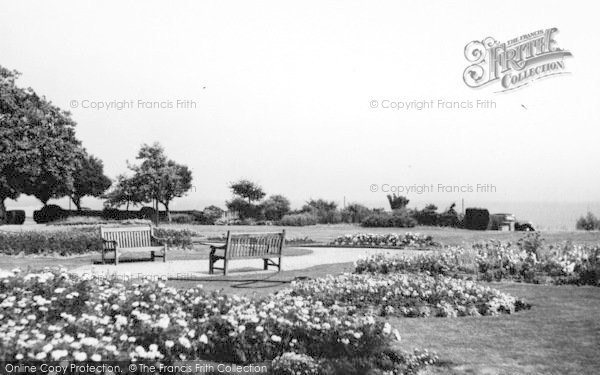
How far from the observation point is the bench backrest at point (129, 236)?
44.3 feet

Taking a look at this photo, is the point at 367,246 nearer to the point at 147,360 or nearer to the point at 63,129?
the point at 147,360

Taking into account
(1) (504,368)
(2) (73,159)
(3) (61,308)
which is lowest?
(1) (504,368)

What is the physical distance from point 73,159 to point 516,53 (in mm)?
26939

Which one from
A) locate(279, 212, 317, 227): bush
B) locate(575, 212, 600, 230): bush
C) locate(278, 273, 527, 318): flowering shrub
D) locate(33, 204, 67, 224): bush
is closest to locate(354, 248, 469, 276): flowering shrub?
locate(278, 273, 527, 318): flowering shrub

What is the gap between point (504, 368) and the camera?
17.0ft

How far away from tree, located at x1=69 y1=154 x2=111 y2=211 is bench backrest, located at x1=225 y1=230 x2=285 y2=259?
4644 centimetres

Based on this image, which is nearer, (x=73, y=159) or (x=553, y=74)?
(x=553, y=74)

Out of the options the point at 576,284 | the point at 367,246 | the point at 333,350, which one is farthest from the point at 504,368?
the point at 367,246

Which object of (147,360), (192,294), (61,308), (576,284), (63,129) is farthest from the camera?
(63,129)

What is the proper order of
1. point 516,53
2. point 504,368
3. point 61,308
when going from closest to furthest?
1. point 504,368
2. point 61,308
3. point 516,53

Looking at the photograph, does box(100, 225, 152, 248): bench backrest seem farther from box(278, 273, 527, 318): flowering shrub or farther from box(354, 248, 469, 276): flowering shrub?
box(278, 273, 527, 318): flowering shrub

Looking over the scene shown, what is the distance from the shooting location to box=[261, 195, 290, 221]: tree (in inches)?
1523

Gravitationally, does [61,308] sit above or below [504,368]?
above

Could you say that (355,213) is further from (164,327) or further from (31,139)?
(164,327)
